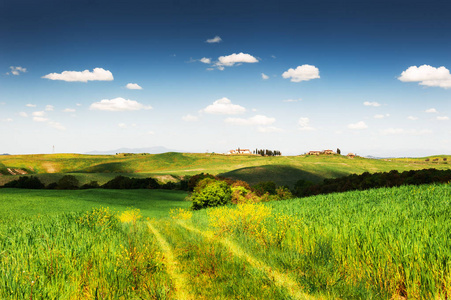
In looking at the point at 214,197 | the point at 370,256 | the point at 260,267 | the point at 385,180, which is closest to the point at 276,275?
the point at 260,267

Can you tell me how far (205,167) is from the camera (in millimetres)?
137625

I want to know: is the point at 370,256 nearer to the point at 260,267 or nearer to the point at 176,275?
the point at 260,267

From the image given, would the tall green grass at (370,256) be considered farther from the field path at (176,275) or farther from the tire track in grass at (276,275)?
the field path at (176,275)

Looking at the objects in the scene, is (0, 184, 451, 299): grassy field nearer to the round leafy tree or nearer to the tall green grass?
the tall green grass

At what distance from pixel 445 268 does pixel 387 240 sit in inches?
55.7

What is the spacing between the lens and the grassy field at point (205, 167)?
92625mm

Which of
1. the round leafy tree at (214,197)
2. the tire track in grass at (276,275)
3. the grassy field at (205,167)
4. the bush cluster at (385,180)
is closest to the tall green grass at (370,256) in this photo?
the tire track in grass at (276,275)

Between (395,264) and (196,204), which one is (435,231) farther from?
(196,204)

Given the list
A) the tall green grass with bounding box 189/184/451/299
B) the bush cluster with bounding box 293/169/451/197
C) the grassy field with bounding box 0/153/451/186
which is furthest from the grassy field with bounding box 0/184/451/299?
the grassy field with bounding box 0/153/451/186

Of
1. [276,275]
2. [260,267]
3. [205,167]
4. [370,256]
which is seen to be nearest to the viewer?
[370,256]

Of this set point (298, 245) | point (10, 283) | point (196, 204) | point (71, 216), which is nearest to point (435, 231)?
point (298, 245)

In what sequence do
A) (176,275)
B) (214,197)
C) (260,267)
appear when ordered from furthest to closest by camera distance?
(214,197) < (176,275) < (260,267)

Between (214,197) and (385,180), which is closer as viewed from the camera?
(214,197)

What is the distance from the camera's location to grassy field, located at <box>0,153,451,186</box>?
9262 centimetres
